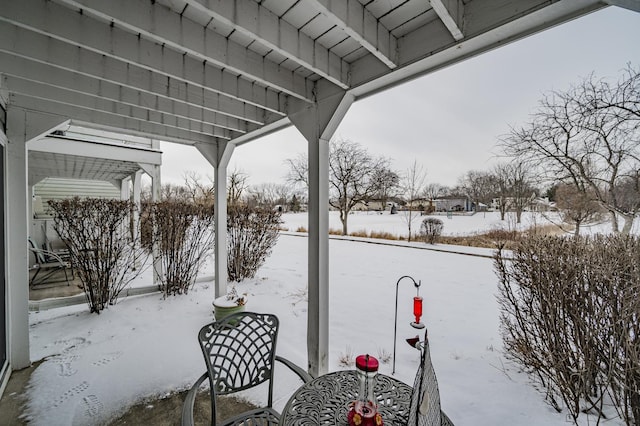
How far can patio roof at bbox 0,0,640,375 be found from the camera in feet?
4.69

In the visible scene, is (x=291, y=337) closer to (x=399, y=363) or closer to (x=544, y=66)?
(x=399, y=363)

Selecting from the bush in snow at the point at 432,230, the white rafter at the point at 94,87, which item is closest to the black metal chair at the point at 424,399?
the white rafter at the point at 94,87

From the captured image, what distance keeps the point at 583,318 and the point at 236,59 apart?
9.93ft

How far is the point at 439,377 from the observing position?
254 cm

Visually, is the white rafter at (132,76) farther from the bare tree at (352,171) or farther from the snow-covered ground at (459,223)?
the bare tree at (352,171)

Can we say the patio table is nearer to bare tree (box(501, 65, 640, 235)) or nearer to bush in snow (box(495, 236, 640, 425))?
bush in snow (box(495, 236, 640, 425))

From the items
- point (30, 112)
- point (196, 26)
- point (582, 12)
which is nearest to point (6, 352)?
point (30, 112)

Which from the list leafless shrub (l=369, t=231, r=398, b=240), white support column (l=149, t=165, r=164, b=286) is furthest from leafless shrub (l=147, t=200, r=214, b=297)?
leafless shrub (l=369, t=231, r=398, b=240)

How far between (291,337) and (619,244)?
124 inches

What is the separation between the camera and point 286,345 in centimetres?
314

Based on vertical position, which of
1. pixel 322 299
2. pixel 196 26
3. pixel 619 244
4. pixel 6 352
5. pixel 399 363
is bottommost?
pixel 399 363

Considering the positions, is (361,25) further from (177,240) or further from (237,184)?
(237,184)

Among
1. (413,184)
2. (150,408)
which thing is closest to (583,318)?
(150,408)

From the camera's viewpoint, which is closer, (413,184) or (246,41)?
(246,41)
